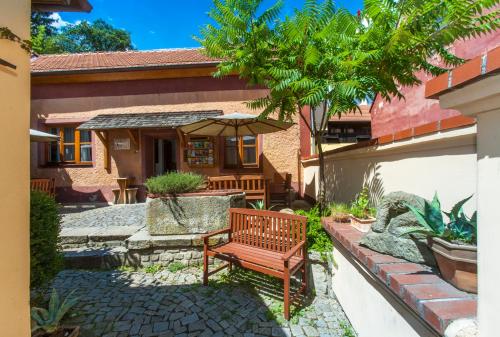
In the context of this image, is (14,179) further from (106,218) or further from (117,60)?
(117,60)

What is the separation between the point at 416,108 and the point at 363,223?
4232 millimetres

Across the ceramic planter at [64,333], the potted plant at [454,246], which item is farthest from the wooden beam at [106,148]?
the potted plant at [454,246]

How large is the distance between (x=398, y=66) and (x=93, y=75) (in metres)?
9.52

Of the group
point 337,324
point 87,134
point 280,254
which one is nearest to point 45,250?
point 280,254

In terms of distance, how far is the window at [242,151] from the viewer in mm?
8805

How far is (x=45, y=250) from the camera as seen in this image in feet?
9.62

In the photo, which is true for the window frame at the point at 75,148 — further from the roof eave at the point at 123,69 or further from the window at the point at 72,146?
the roof eave at the point at 123,69

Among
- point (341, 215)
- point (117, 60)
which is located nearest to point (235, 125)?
point (341, 215)

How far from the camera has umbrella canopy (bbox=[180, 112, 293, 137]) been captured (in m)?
5.80

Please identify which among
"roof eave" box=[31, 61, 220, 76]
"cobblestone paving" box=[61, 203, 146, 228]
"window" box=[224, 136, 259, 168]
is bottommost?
"cobblestone paving" box=[61, 203, 146, 228]

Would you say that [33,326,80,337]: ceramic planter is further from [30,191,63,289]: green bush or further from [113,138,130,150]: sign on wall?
[113,138,130,150]: sign on wall

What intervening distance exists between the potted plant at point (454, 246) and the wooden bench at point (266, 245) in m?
1.53

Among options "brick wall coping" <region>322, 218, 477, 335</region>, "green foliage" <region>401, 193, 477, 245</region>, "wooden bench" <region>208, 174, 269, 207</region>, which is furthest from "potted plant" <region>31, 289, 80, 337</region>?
"wooden bench" <region>208, 174, 269, 207</region>

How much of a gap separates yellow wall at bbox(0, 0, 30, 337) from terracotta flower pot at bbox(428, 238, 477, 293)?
8.74ft
